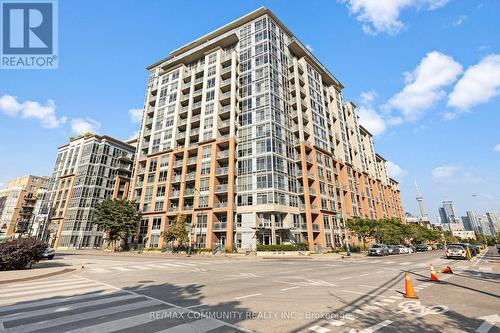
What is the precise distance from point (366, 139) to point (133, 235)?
84571 millimetres

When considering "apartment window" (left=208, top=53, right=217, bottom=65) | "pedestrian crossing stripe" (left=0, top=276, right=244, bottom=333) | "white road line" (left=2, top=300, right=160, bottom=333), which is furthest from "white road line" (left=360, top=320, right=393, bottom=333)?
"apartment window" (left=208, top=53, right=217, bottom=65)

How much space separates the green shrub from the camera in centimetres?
1523

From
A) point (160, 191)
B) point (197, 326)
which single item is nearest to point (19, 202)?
point (160, 191)

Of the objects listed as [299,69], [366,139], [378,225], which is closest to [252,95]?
[299,69]

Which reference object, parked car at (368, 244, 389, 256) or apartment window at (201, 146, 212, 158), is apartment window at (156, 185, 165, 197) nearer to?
apartment window at (201, 146, 212, 158)

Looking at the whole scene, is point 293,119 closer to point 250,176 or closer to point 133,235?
point 250,176

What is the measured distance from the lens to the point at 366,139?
313 ft

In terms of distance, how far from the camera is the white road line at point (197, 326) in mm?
5664

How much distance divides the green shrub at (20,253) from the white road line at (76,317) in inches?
519

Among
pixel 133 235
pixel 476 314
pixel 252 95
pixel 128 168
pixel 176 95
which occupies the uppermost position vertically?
A: pixel 176 95

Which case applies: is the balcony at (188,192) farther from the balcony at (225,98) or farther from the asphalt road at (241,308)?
the asphalt road at (241,308)

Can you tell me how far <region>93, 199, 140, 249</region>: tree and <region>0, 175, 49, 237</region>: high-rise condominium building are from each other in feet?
218

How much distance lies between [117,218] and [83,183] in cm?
2819

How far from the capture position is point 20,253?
15711 millimetres
